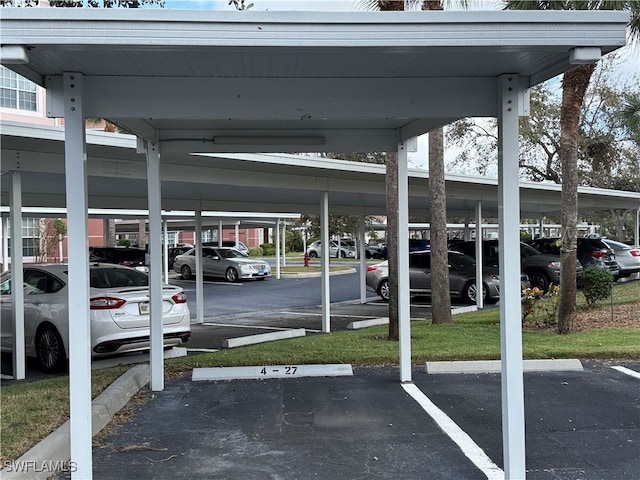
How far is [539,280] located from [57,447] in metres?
16.5

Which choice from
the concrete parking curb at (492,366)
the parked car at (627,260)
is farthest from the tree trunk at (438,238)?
the parked car at (627,260)

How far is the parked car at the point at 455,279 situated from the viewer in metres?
17.3

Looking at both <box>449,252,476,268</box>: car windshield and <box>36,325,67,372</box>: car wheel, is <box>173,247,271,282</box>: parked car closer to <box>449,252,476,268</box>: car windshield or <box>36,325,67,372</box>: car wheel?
<box>449,252,476,268</box>: car windshield

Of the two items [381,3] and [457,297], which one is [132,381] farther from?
[457,297]

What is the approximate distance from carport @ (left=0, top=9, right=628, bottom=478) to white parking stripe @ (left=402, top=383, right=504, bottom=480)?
333 millimetres

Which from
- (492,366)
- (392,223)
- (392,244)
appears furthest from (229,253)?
(492,366)

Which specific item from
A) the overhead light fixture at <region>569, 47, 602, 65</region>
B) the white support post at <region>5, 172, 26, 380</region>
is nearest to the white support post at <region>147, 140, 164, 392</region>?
the white support post at <region>5, 172, 26, 380</region>

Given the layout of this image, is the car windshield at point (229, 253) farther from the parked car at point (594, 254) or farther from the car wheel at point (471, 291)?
the parked car at point (594, 254)

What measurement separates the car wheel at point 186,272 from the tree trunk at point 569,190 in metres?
21.5

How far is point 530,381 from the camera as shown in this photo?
7.38 m

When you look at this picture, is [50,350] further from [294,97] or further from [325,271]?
[294,97]

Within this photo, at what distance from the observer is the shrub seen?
42.9ft

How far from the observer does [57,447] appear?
471 centimetres

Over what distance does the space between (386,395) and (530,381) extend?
190 centimetres
